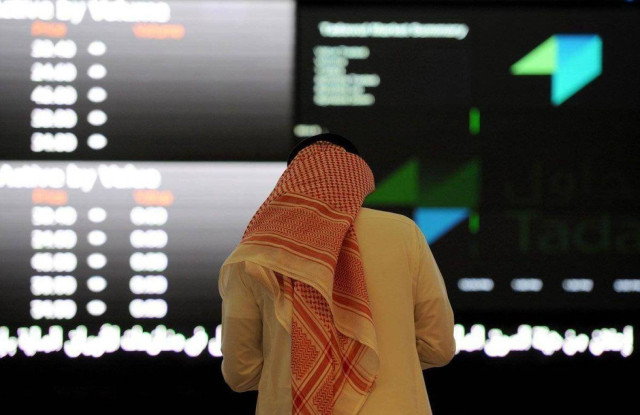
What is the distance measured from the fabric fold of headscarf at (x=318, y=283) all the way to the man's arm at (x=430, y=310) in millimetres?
163

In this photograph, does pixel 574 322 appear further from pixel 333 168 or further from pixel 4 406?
pixel 4 406

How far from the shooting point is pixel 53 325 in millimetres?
2986

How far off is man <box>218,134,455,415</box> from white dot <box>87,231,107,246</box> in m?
1.40

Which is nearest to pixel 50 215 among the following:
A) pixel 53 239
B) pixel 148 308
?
pixel 53 239

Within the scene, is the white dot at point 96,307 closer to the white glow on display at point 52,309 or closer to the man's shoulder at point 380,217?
the white glow on display at point 52,309

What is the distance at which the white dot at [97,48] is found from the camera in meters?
3.02

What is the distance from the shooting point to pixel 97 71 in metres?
3.02

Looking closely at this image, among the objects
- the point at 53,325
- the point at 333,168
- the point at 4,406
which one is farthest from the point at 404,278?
the point at 4,406

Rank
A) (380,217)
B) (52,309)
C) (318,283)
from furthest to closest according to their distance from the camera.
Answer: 1. (52,309)
2. (380,217)
3. (318,283)

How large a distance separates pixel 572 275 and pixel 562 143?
56 cm

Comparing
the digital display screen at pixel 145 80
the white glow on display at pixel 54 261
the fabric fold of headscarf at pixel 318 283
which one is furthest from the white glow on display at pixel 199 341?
the fabric fold of headscarf at pixel 318 283

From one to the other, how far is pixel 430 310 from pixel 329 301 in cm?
28

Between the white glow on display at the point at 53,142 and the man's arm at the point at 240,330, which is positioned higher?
the white glow on display at the point at 53,142

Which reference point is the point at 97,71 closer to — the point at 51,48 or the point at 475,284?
the point at 51,48
